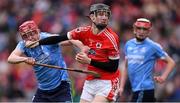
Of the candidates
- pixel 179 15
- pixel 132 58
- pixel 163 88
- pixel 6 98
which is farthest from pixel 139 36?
pixel 179 15

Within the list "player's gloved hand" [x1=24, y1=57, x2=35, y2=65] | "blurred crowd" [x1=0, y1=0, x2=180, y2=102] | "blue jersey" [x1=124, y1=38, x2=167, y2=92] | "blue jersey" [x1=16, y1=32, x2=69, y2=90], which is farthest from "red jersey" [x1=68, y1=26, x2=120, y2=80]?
"blurred crowd" [x1=0, y1=0, x2=180, y2=102]

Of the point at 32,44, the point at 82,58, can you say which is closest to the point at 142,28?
the point at 32,44

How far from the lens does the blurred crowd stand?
61.1 feet

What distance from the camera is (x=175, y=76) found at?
701 inches

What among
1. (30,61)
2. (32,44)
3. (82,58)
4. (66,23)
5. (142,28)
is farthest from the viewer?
(66,23)

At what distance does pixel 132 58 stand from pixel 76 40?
2.28 m

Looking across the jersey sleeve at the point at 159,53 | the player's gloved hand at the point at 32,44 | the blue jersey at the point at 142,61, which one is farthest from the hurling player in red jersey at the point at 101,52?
the jersey sleeve at the point at 159,53

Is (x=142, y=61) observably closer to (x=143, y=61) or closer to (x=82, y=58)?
(x=143, y=61)

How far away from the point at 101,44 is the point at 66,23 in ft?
27.7

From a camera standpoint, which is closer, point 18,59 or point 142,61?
point 18,59

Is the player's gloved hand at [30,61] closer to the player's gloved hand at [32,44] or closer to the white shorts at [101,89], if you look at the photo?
the player's gloved hand at [32,44]

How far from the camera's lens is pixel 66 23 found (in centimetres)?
2002

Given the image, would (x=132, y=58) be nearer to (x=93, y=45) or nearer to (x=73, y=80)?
(x=93, y=45)

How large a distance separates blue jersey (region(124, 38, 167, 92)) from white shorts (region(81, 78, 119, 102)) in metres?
1.98
